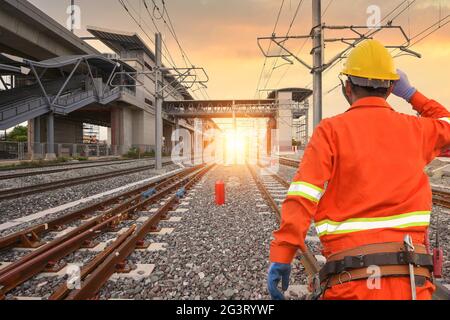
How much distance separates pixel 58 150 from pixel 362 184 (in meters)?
37.8

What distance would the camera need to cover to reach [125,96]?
148ft

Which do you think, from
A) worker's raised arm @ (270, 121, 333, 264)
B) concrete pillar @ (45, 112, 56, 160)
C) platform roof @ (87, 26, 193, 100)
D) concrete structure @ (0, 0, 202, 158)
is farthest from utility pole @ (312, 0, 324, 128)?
platform roof @ (87, 26, 193, 100)

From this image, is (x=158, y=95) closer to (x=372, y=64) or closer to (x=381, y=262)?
(x=372, y=64)

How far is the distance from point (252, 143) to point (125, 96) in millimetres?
32550

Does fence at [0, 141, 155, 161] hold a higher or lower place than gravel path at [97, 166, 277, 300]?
higher

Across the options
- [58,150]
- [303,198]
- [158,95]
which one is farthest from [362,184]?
[58,150]

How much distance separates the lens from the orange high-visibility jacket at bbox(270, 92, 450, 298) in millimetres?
1452

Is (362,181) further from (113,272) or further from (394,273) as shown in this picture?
(113,272)

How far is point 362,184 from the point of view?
1.48m

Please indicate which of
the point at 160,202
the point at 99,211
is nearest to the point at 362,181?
the point at 99,211

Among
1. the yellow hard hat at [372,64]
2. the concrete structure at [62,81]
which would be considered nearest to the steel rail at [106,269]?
the yellow hard hat at [372,64]

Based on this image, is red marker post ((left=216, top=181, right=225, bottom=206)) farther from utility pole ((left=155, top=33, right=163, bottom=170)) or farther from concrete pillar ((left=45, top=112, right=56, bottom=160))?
concrete pillar ((left=45, top=112, right=56, bottom=160))

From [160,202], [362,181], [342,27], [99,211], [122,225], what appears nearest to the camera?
[362,181]
